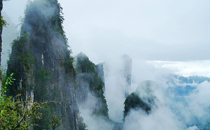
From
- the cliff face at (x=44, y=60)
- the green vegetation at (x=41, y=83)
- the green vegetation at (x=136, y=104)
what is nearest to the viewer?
the cliff face at (x=44, y=60)

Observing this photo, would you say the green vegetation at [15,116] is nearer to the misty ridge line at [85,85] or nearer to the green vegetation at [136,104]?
the misty ridge line at [85,85]

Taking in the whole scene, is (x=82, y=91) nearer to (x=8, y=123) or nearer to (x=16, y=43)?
(x=16, y=43)

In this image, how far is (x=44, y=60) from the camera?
17.2 meters

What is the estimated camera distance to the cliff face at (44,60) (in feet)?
48.2

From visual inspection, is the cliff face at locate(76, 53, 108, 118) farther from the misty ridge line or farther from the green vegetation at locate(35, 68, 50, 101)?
the green vegetation at locate(35, 68, 50, 101)

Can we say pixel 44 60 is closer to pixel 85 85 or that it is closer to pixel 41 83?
pixel 41 83

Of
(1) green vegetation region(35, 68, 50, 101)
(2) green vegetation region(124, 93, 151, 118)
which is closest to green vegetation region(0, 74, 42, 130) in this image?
(1) green vegetation region(35, 68, 50, 101)

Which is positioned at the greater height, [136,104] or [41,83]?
[41,83]

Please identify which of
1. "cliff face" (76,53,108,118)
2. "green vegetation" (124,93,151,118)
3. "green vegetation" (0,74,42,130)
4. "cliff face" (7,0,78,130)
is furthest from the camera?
"green vegetation" (124,93,151,118)

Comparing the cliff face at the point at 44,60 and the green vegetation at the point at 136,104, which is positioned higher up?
the cliff face at the point at 44,60

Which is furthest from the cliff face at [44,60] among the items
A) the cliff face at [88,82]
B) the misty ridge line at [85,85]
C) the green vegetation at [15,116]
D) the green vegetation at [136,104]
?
the green vegetation at [136,104]

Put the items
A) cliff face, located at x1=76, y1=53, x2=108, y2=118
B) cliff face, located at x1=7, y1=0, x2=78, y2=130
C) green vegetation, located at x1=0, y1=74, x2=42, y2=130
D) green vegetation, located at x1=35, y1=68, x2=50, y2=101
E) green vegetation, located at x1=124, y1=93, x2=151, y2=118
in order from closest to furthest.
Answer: green vegetation, located at x1=0, y1=74, x2=42, y2=130 < cliff face, located at x1=7, y1=0, x2=78, y2=130 < green vegetation, located at x1=35, y1=68, x2=50, y2=101 < cliff face, located at x1=76, y1=53, x2=108, y2=118 < green vegetation, located at x1=124, y1=93, x2=151, y2=118

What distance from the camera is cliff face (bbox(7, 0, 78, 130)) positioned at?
1470 centimetres

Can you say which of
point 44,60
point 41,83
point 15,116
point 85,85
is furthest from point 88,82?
point 15,116
